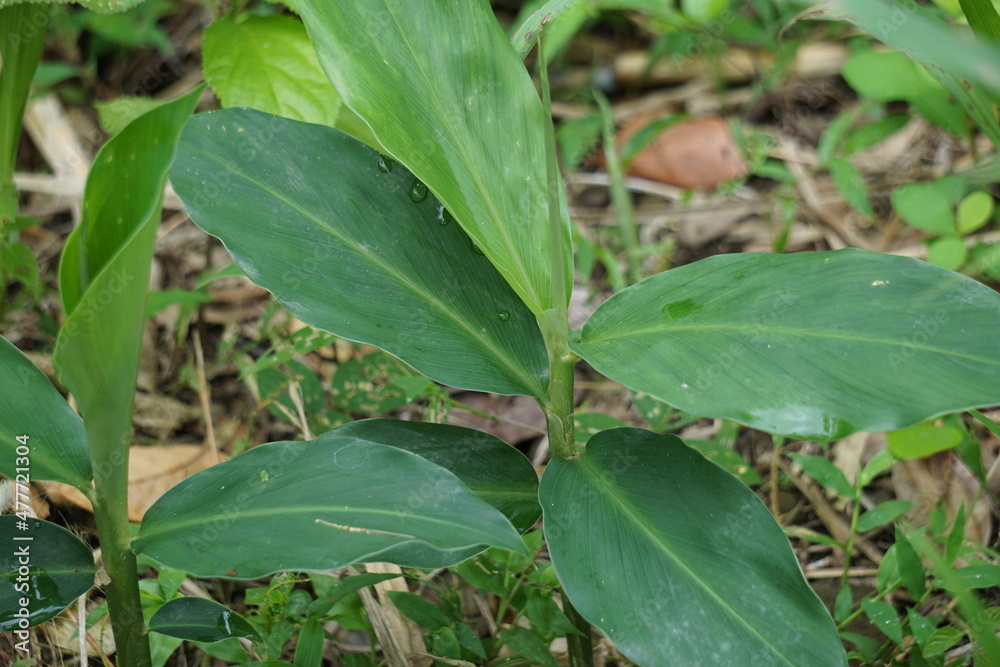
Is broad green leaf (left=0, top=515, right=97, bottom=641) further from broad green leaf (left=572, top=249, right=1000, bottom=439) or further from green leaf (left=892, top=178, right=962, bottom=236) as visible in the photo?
green leaf (left=892, top=178, right=962, bottom=236)

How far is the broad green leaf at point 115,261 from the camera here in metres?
0.67

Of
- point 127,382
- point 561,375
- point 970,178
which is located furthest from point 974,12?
point 127,382

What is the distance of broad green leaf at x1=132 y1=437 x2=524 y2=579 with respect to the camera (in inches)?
26.5

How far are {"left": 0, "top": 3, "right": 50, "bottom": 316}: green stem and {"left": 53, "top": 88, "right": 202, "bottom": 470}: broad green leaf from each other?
0.68 metres

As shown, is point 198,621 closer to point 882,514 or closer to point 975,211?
point 882,514

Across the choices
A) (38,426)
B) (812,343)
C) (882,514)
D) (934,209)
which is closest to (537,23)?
(812,343)

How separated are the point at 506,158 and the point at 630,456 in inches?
15.3

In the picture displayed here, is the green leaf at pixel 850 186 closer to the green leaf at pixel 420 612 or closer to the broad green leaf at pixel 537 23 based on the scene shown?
the broad green leaf at pixel 537 23

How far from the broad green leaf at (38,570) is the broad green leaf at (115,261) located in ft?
0.51

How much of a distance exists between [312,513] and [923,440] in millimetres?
864

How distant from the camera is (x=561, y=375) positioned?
2.96ft

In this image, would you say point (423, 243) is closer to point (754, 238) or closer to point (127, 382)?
point (127, 382)

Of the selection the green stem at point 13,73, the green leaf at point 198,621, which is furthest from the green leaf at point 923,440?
the green stem at point 13,73

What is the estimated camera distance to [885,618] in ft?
3.20
